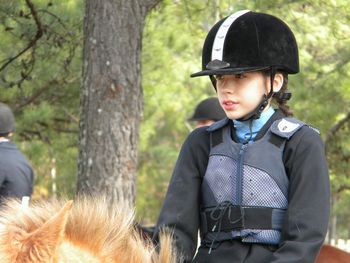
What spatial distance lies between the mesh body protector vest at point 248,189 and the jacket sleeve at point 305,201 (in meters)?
0.05

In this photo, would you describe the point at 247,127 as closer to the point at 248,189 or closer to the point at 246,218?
the point at 248,189

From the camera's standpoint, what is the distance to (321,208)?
8.66ft

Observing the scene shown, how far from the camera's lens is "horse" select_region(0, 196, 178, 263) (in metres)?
1.96

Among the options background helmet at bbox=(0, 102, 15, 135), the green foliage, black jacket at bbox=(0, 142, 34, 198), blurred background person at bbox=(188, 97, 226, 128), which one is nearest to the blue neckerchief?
the green foliage

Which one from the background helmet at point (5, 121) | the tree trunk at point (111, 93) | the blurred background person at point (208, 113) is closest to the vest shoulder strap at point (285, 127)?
the tree trunk at point (111, 93)

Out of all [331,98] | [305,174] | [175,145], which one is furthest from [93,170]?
[175,145]

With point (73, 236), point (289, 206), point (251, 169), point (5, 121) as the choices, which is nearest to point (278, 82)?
Result: point (251, 169)

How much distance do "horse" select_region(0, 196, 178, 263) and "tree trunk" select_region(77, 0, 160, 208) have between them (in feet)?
9.79

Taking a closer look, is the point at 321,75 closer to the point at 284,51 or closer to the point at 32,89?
the point at 32,89

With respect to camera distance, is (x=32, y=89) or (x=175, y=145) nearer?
(x=32, y=89)

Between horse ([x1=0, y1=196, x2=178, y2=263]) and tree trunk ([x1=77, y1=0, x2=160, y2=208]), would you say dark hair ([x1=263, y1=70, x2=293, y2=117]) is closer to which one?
horse ([x1=0, y1=196, x2=178, y2=263])

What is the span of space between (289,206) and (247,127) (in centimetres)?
39

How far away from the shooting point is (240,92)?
9.41 feet

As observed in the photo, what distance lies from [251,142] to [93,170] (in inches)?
118
